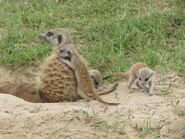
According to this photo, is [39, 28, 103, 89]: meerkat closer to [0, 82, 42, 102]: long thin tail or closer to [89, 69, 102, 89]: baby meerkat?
[89, 69, 102, 89]: baby meerkat

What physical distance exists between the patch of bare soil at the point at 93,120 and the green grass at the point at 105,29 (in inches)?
45.8

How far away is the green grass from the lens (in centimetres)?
683

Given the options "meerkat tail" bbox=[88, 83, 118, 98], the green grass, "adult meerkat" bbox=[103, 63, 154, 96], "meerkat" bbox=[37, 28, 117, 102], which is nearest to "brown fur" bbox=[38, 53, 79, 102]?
"meerkat" bbox=[37, 28, 117, 102]

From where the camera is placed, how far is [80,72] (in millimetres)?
5863

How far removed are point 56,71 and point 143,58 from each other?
44.9 inches

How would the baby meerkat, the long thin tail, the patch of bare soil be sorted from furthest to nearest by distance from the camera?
the long thin tail, the baby meerkat, the patch of bare soil

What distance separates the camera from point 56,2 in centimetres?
835

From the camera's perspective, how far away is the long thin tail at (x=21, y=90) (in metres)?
6.81

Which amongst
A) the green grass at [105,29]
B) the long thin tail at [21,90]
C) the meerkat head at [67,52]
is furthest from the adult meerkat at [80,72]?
the long thin tail at [21,90]

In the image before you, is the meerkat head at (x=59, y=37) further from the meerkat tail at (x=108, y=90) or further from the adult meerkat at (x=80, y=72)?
the meerkat tail at (x=108, y=90)

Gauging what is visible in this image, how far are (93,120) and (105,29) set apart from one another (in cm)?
254

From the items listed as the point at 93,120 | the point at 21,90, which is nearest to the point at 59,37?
the point at 21,90

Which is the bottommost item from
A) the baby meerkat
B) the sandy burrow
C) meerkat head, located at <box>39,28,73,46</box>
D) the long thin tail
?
the sandy burrow

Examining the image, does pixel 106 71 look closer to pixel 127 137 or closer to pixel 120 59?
pixel 120 59
